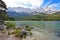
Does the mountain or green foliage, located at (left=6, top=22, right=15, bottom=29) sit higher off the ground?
the mountain

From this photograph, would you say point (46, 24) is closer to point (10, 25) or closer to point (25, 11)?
point (25, 11)

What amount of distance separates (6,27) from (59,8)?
110cm

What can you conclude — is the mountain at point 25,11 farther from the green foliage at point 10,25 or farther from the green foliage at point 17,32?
the green foliage at point 17,32

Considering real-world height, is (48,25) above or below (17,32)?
above

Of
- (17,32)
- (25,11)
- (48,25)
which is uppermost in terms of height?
(25,11)

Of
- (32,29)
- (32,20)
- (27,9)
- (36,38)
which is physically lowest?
(36,38)

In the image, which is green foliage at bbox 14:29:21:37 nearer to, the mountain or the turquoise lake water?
the turquoise lake water

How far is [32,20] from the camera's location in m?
2.49

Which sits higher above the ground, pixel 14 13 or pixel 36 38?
pixel 14 13

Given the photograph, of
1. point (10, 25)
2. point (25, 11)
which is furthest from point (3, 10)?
point (25, 11)

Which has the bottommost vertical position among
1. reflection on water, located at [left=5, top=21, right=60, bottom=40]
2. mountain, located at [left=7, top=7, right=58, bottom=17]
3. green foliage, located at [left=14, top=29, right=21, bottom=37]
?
green foliage, located at [left=14, top=29, right=21, bottom=37]

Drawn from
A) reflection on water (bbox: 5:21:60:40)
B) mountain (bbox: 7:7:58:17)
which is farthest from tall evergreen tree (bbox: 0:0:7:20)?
reflection on water (bbox: 5:21:60:40)

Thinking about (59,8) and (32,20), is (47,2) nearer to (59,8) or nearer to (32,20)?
(59,8)

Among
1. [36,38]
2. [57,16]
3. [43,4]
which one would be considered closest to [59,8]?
[57,16]
